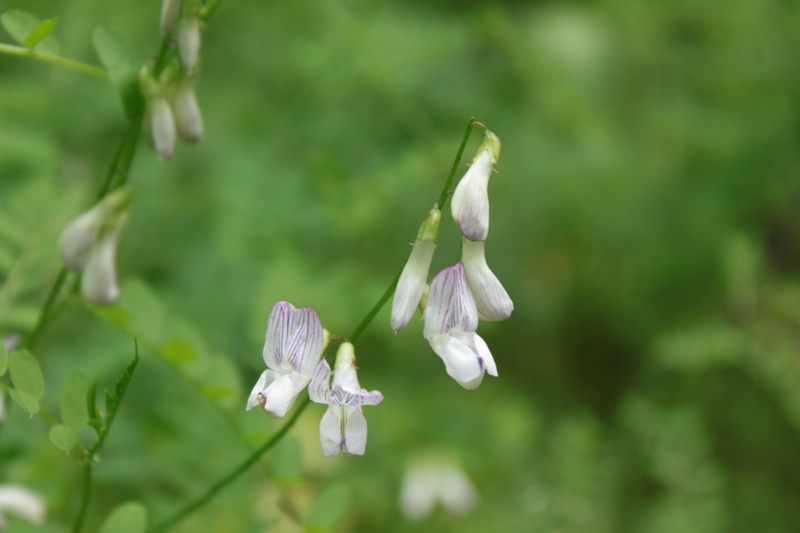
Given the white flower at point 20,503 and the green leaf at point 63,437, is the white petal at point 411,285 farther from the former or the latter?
the white flower at point 20,503

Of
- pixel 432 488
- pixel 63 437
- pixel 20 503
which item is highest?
pixel 63 437

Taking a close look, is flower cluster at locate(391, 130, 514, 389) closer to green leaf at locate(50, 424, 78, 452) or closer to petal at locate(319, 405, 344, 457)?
petal at locate(319, 405, 344, 457)

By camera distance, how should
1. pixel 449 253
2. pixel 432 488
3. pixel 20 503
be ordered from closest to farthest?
pixel 20 503
pixel 432 488
pixel 449 253

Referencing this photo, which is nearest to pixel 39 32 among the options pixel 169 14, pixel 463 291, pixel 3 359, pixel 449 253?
pixel 169 14

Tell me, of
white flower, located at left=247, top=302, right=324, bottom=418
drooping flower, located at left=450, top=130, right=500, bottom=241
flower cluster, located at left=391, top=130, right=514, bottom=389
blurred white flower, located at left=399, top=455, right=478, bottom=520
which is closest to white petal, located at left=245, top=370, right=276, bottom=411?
white flower, located at left=247, top=302, right=324, bottom=418

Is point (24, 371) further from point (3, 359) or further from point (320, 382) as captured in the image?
point (320, 382)

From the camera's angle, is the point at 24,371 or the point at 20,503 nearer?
the point at 24,371

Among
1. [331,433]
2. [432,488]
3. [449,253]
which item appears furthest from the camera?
[449,253]
